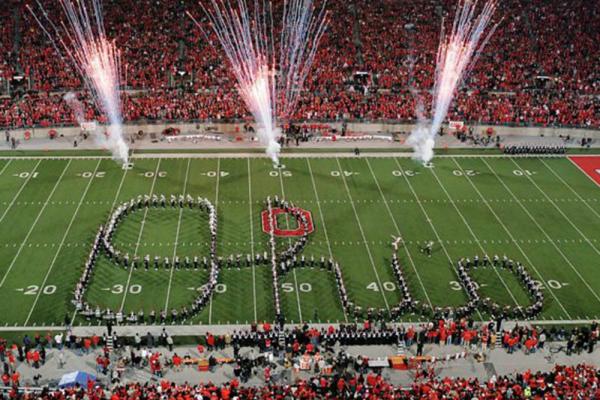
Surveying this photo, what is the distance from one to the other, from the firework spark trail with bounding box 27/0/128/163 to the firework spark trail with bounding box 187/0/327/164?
6779 mm

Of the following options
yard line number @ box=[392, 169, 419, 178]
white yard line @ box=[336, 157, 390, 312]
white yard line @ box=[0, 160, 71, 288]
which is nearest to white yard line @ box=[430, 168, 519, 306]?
yard line number @ box=[392, 169, 419, 178]

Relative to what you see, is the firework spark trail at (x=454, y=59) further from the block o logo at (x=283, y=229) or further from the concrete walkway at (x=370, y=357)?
the concrete walkway at (x=370, y=357)

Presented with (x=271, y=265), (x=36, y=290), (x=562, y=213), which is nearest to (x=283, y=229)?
(x=271, y=265)

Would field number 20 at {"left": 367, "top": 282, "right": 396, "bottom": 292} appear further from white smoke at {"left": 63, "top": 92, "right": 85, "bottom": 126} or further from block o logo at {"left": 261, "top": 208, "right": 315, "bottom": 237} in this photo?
white smoke at {"left": 63, "top": 92, "right": 85, "bottom": 126}

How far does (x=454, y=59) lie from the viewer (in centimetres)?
4956

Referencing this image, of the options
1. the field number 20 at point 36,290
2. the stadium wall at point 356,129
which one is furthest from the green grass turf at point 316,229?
the stadium wall at point 356,129

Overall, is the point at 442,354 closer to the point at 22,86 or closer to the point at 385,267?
the point at 385,267

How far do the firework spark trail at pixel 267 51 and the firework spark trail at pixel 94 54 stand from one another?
22.2 ft

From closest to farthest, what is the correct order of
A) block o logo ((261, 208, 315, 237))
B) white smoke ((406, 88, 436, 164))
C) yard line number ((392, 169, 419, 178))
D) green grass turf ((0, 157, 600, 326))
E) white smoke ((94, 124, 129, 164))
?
1. green grass turf ((0, 157, 600, 326))
2. block o logo ((261, 208, 315, 237))
3. yard line number ((392, 169, 419, 178))
4. white smoke ((94, 124, 129, 164))
5. white smoke ((406, 88, 436, 164))

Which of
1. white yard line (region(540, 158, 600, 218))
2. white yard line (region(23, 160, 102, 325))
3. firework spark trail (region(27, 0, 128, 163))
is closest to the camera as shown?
white yard line (region(23, 160, 102, 325))

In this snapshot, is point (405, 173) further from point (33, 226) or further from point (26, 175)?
point (26, 175)

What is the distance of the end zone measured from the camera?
121 ft

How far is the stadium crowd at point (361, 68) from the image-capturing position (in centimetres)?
4306

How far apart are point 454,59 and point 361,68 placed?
6.35m
